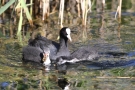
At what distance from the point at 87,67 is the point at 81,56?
23.7 inches

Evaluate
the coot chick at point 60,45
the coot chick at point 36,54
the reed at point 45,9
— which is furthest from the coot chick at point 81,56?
the reed at point 45,9

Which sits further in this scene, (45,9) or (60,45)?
(45,9)

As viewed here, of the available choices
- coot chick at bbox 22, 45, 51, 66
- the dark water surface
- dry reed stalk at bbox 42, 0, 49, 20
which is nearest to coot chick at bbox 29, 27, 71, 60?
coot chick at bbox 22, 45, 51, 66

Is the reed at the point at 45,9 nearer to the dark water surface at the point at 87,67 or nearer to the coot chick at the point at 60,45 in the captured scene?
the dark water surface at the point at 87,67

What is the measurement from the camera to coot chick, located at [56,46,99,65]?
8.92 m

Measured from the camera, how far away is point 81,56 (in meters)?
9.09

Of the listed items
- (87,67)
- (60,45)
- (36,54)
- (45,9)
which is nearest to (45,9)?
(45,9)

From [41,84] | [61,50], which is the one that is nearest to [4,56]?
[61,50]

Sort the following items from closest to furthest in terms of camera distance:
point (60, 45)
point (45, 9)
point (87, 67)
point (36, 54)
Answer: point (87, 67) → point (36, 54) → point (60, 45) → point (45, 9)

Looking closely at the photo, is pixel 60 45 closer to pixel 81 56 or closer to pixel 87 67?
pixel 81 56

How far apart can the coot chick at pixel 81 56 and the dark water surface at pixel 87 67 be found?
15cm

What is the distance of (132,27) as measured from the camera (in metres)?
11.3

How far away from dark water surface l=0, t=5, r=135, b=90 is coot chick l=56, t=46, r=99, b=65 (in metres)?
0.15

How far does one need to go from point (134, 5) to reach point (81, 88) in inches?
277
